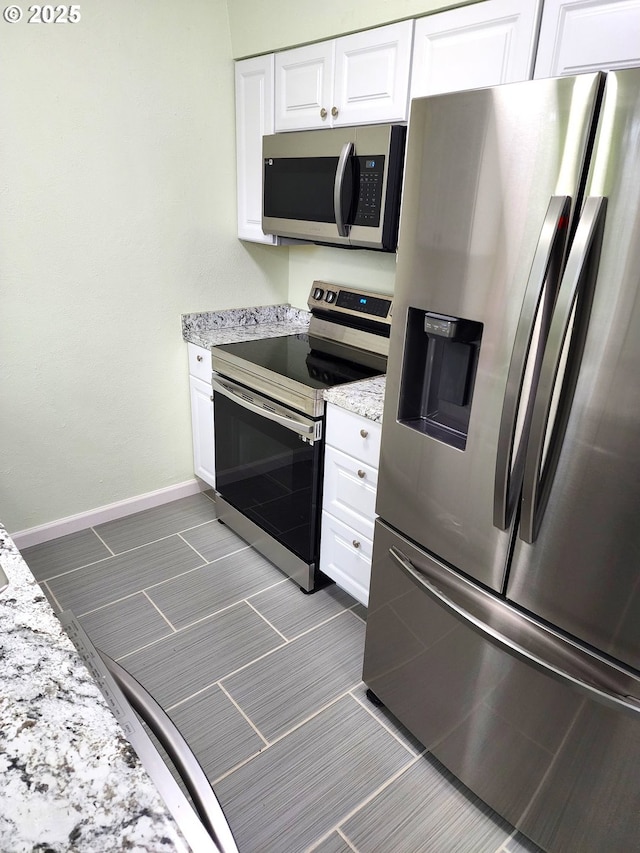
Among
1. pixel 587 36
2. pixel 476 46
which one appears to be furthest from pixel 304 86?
pixel 587 36

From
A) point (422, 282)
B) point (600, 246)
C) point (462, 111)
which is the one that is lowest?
point (422, 282)

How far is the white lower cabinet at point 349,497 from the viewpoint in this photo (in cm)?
197

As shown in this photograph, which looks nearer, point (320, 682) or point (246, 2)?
point (320, 682)

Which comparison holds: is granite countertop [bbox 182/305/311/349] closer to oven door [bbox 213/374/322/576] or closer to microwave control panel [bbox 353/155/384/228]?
oven door [bbox 213/374/322/576]

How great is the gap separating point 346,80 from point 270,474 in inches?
60.1

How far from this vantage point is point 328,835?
1.50 metres

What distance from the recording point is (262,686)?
6.40 ft

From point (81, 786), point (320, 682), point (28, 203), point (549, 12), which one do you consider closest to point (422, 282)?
point (549, 12)

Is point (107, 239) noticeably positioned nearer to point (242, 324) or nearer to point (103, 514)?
point (242, 324)

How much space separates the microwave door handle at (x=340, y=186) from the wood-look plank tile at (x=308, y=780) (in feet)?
5.58

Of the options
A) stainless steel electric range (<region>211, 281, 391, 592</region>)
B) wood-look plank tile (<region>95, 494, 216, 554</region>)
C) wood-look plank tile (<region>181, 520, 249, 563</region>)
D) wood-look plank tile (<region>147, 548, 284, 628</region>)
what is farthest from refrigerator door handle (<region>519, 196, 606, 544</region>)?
wood-look plank tile (<region>95, 494, 216, 554</region>)

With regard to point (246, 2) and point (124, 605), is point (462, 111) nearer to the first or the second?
point (246, 2)

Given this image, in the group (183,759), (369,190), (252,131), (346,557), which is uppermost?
(252,131)

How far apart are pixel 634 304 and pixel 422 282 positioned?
482 mm
